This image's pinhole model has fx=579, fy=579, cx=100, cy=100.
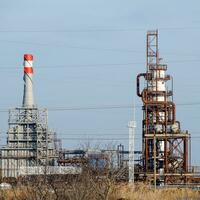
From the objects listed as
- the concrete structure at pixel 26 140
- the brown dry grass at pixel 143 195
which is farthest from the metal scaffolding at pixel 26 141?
the brown dry grass at pixel 143 195

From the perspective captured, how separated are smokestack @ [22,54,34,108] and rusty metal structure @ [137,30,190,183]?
15471 millimetres

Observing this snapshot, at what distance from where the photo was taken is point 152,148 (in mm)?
59000

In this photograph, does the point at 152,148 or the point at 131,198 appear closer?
the point at 131,198

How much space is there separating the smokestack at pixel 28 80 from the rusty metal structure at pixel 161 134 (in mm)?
15471

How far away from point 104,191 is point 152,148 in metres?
37.0

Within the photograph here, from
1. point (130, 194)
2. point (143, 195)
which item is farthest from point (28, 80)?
point (130, 194)

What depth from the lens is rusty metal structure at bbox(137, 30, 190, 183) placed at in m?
57.2

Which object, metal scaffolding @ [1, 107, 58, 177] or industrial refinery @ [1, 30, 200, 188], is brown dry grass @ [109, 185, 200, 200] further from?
metal scaffolding @ [1, 107, 58, 177]

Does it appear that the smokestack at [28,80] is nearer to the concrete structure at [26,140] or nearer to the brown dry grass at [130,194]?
the concrete structure at [26,140]

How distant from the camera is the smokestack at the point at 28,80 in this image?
69.1 m

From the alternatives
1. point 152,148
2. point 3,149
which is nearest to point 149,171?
point 152,148

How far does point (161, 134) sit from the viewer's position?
57.5m

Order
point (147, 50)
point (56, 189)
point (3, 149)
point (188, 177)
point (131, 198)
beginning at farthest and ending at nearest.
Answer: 1. point (3, 149)
2. point (147, 50)
3. point (188, 177)
4. point (131, 198)
5. point (56, 189)

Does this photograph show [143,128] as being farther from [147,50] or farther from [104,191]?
[104,191]
